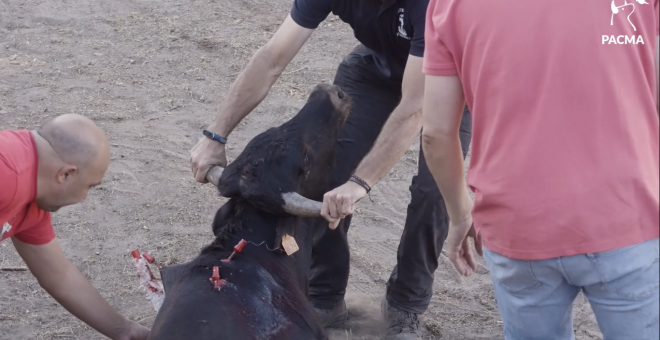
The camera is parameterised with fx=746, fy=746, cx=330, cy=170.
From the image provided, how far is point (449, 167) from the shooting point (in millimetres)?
2928

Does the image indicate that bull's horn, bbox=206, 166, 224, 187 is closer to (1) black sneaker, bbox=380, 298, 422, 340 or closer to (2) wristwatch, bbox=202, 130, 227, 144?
(2) wristwatch, bbox=202, 130, 227, 144

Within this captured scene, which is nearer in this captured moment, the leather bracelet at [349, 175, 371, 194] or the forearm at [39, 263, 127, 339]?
the leather bracelet at [349, 175, 371, 194]

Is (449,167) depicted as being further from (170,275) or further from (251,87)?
(251,87)

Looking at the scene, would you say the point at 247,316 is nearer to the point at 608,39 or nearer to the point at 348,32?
the point at 608,39

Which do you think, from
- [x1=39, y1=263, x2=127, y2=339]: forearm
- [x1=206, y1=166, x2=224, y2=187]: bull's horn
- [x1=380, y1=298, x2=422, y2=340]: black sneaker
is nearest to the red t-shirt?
[x1=39, y1=263, x2=127, y2=339]: forearm

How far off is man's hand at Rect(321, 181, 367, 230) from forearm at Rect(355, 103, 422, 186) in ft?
0.68

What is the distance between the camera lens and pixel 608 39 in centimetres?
236

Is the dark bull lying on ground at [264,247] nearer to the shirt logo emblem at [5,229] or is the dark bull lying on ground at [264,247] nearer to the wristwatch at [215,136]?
the wristwatch at [215,136]

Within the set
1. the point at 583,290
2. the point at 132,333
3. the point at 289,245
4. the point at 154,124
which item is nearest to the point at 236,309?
the point at 289,245

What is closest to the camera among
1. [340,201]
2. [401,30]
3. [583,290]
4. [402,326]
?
[583,290]

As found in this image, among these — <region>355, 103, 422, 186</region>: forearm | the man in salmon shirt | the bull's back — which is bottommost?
the bull's back

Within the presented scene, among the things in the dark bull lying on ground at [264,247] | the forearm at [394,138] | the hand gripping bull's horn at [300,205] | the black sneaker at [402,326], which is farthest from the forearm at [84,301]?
the black sneaker at [402,326]

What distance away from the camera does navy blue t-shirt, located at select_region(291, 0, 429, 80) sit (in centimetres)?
420

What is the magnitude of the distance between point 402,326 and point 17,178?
2.61 m
